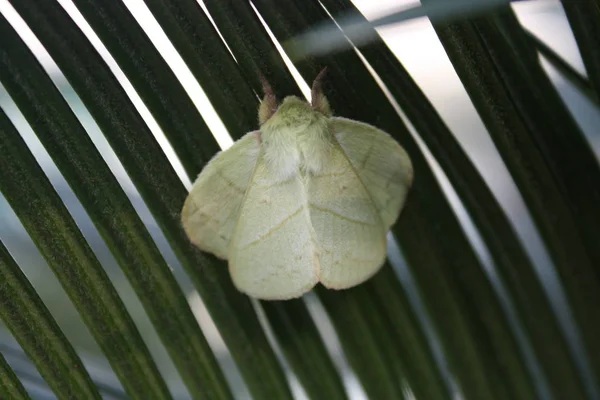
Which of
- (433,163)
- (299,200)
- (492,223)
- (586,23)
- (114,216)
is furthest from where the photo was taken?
(433,163)

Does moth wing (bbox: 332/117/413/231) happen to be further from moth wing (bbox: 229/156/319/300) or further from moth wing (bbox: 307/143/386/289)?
moth wing (bbox: 229/156/319/300)

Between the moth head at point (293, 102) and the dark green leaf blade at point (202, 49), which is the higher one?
the dark green leaf blade at point (202, 49)

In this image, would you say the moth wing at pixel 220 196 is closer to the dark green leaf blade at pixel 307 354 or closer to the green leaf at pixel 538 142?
the dark green leaf blade at pixel 307 354

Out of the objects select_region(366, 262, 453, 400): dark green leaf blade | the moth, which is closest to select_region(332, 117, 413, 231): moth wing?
the moth

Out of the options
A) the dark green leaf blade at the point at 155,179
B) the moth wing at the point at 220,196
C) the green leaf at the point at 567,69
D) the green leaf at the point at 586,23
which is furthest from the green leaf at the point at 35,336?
the green leaf at the point at 567,69

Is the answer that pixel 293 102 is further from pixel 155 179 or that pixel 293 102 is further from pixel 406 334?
pixel 406 334

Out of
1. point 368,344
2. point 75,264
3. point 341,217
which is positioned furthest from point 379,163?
Result: point 75,264

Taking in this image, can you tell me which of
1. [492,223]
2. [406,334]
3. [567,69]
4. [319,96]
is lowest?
[406,334]

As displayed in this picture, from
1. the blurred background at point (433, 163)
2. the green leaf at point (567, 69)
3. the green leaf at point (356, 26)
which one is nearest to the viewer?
the green leaf at point (356, 26)
